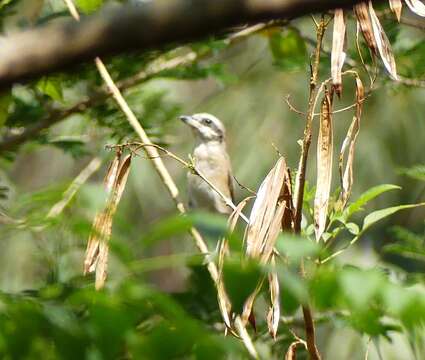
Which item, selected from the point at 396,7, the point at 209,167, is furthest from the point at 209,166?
the point at 396,7

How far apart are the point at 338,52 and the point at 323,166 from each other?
7.5 inches

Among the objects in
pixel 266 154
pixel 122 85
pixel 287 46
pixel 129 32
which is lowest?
pixel 266 154

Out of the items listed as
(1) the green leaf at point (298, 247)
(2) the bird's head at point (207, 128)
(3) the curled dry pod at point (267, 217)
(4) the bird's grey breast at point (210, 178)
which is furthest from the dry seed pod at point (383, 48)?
(2) the bird's head at point (207, 128)

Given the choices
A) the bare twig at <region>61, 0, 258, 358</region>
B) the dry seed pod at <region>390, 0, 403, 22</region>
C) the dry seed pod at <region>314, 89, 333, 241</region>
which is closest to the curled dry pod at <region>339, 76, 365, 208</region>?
the dry seed pod at <region>314, 89, 333, 241</region>

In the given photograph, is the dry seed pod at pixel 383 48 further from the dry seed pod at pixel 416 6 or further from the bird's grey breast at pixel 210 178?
the bird's grey breast at pixel 210 178

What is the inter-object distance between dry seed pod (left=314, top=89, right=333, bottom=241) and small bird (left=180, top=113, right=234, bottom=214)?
2.29 m

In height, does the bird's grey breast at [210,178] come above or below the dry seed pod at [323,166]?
below

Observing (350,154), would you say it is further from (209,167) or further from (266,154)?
(266,154)

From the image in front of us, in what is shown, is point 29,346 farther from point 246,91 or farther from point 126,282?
point 246,91

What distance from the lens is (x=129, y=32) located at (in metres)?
0.77

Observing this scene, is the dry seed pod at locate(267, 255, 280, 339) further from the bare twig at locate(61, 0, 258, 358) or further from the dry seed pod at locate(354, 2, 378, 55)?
the dry seed pod at locate(354, 2, 378, 55)

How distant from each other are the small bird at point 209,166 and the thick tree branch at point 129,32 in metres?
3.13

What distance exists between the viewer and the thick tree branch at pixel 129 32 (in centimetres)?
76

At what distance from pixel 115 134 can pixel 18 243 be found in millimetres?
2327
